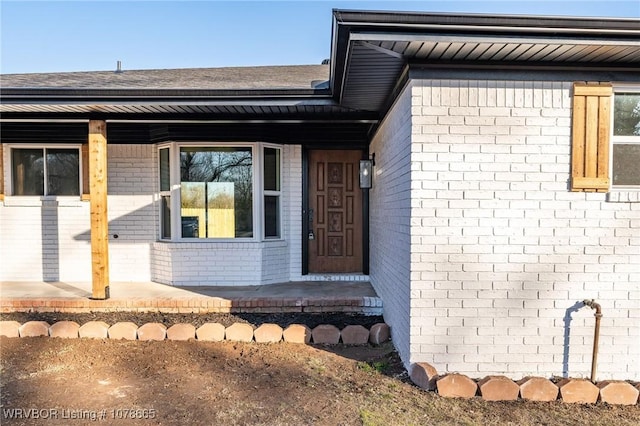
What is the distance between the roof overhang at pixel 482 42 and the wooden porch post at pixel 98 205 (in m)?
3.48

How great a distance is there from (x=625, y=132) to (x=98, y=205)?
5.91 m

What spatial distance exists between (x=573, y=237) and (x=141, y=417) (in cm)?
375

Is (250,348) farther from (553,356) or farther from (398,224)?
(553,356)

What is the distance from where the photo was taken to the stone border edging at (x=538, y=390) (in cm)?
316

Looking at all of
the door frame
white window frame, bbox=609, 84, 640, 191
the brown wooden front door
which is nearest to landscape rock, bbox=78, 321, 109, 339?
the door frame

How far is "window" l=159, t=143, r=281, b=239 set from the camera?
622 cm

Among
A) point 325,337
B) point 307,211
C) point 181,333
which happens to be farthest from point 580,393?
point 307,211

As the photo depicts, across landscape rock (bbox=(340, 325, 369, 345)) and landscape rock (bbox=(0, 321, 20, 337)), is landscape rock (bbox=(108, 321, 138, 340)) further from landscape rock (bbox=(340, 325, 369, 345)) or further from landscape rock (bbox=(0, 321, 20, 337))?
landscape rock (bbox=(340, 325, 369, 345))

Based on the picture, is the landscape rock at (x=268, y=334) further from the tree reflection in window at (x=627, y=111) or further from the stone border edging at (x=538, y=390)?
the tree reflection in window at (x=627, y=111)

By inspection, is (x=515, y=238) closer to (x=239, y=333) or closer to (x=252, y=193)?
(x=239, y=333)

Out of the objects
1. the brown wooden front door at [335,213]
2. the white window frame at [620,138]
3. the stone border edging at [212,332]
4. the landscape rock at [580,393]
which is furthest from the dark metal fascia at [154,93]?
the landscape rock at [580,393]

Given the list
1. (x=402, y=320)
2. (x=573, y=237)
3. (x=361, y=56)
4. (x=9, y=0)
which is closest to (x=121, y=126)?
(x=9, y=0)

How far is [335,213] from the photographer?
675cm

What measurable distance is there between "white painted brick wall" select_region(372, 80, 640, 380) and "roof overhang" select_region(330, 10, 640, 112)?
0.69 feet
